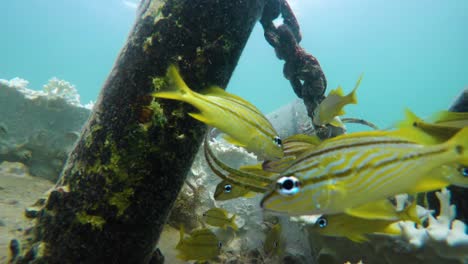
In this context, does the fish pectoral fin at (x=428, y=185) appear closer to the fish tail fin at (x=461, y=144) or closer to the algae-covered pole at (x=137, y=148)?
the fish tail fin at (x=461, y=144)

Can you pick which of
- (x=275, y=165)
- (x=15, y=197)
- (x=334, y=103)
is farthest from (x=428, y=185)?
(x=15, y=197)

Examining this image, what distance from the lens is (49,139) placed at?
6.78 m

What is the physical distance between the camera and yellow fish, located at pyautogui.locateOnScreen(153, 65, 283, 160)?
4.89 feet

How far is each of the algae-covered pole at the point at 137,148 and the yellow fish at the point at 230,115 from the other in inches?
27.5

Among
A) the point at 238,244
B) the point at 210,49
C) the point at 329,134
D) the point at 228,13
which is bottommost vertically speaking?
the point at 238,244


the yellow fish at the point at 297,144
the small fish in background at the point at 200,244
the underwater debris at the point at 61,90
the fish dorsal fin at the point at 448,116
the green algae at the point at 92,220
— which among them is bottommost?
the small fish in background at the point at 200,244

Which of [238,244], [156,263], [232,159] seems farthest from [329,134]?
[156,263]

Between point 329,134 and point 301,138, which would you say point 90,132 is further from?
point 329,134

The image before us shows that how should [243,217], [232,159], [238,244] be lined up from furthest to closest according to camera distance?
[232,159] < [243,217] < [238,244]

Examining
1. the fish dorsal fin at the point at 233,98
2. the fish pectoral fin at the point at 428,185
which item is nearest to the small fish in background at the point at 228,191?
the fish dorsal fin at the point at 233,98

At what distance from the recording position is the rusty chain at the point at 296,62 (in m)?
5.28

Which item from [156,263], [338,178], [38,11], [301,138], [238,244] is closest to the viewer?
[338,178]

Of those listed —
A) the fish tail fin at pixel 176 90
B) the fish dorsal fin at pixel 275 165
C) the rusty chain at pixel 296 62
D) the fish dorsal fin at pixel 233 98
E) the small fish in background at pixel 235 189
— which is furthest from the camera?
the rusty chain at pixel 296 62

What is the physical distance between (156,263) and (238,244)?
193cm
